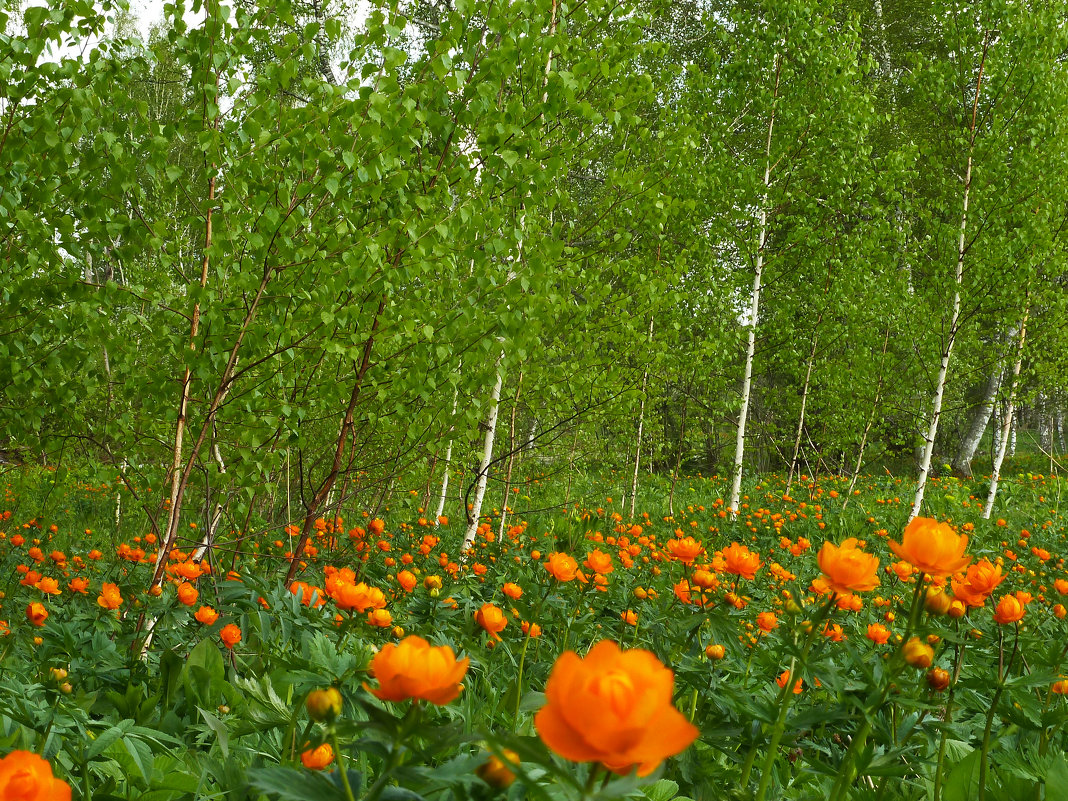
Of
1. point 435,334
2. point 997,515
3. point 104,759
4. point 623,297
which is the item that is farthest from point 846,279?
point 104,759

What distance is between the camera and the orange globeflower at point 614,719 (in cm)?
47

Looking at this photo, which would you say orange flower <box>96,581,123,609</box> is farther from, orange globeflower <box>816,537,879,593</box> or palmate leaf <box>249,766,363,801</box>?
orange globeflower <box>816,537,879,593</box>

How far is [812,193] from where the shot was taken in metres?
8.29

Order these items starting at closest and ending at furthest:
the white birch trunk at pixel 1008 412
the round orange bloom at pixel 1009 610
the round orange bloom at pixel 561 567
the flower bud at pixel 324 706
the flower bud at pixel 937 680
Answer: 1. the flower bud at pixel 324 706
2. the flower bud at pixel 937 680
3. the round orange bloom at pixel 1009 610
4. the round orange bloom at pixel 561 567
5. the white birch trunk at pixel 1008 412

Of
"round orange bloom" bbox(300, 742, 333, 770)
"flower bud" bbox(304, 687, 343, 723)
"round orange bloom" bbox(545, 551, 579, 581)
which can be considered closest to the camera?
"flower bud" bbox(304, 687, 343, 723)

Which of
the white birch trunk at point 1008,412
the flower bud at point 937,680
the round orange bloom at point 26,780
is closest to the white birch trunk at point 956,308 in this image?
the white birch trunk at point 1008,412

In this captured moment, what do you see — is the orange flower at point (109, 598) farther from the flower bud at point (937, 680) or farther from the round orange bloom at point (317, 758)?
the flower bud at point (937, 680)

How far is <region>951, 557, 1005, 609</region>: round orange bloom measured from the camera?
1295 millimetres

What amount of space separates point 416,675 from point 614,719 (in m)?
0.21

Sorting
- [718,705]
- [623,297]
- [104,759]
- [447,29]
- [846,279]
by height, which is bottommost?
[104,759]

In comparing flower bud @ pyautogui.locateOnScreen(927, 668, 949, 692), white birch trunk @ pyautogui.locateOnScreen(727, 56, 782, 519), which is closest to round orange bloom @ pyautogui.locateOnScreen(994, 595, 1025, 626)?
flower bud @ pyautogui.locateOnScreen(927, 668, 949, 692)

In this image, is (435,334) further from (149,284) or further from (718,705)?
(718,705)

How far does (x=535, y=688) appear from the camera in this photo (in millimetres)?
2127

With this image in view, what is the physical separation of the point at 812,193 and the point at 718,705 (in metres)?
7.95
